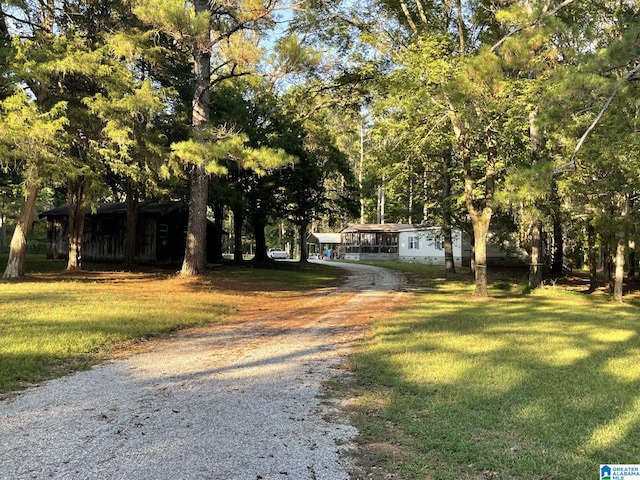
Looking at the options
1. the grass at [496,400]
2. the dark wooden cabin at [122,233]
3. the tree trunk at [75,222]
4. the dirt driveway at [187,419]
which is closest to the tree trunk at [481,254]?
the grass at [496,400]

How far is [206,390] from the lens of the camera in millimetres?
5285

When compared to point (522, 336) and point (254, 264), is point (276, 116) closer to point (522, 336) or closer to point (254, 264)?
point (254, 264)

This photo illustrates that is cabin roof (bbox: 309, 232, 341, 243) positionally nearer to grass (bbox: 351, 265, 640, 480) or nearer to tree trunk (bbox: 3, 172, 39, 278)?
tree trunk (bbox: 3, 172, 39, 278)

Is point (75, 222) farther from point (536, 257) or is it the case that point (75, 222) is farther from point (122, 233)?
point (536, 257)

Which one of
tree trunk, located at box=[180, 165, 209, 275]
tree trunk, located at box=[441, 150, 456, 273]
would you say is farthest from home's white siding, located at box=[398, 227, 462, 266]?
tree trunk, located at box=[180, 165, 209, 275]

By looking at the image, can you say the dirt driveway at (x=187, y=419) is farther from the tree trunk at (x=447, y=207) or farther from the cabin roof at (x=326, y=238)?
the cabin roof at (x=326, y=238)

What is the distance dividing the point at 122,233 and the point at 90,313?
1867 centimetres

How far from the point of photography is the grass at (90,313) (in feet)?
21.4

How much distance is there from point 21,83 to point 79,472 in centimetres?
1352

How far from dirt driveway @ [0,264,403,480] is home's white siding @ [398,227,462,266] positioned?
3154 cm

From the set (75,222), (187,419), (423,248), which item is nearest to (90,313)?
(187,419)

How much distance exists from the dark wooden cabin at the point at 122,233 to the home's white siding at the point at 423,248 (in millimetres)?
18903

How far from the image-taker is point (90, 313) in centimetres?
987

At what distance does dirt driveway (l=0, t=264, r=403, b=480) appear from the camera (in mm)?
3436
